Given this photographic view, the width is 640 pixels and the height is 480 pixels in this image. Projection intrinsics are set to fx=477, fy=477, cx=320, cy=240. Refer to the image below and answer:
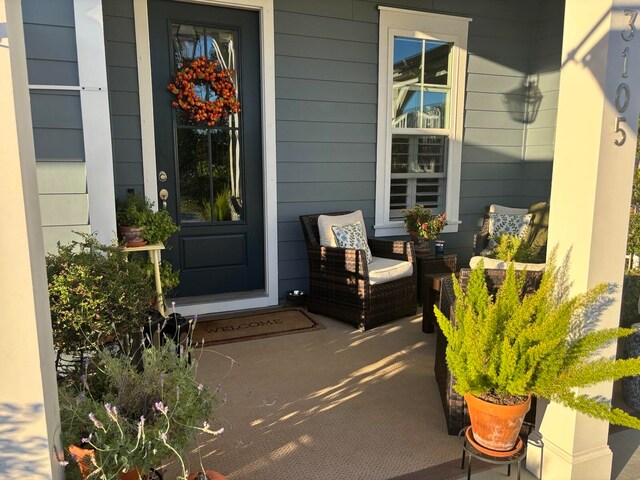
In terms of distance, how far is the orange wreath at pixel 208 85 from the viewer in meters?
3.76

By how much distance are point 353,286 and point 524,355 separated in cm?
215

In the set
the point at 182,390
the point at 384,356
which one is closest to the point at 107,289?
the point at 182,390

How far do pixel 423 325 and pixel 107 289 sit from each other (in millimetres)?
2460

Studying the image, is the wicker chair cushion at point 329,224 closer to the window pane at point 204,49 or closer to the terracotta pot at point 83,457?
the window pane at point 204,49

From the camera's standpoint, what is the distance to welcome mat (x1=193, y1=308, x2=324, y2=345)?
139 inches

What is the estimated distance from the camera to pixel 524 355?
1646mm

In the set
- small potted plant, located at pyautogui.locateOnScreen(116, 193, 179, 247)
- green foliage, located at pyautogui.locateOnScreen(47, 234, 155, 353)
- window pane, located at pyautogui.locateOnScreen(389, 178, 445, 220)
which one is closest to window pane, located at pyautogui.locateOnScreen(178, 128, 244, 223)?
small potted plant, located at pyautogui.locateOnScreen(116, 193, 179, 247)

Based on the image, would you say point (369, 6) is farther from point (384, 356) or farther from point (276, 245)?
point (384, 356)

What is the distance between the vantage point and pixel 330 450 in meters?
2.17

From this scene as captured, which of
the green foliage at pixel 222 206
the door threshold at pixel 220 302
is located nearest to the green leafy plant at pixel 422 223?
the door threshold at pixel 220 302

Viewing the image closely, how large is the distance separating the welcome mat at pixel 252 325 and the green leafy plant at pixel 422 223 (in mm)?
1295

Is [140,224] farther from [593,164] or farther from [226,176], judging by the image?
[593,164]

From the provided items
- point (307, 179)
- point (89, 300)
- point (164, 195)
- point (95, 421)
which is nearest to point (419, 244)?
point (307, 179)

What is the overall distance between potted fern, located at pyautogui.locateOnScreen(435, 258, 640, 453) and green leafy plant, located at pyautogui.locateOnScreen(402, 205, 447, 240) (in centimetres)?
246
